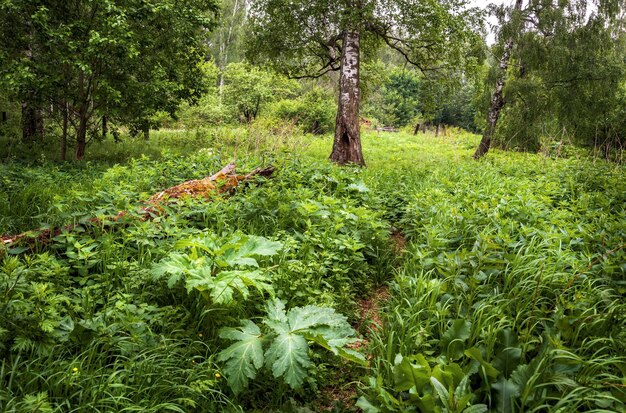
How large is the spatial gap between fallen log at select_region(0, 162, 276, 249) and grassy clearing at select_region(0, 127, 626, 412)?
6.3 inches

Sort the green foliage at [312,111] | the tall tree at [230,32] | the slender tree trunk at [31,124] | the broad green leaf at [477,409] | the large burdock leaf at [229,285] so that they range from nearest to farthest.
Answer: the broad green leaf at [477,409], the large burdock leaf at [229,285], the slender tree trunk at [31,124], the green foliage at [312,111], the tall tree at [230,32]

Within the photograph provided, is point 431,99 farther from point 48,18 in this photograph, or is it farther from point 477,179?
point 48,18

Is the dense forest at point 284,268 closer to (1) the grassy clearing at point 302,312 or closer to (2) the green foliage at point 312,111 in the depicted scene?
(1) the grassy clearing at point 302,312

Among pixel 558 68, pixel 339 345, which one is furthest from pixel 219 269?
pixel 558 68

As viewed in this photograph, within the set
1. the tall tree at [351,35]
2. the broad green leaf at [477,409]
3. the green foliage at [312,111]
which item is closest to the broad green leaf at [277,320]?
the broad green leaf at [477,409]

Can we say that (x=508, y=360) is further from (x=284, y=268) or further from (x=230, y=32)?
(x=230, y=32)

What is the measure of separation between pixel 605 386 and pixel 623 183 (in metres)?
5.69

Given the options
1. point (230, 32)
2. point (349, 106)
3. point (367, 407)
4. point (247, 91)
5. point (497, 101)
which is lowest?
point (367, 407)

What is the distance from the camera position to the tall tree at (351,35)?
9.74m

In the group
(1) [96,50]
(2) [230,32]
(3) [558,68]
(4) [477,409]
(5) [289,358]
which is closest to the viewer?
(4) [477,409]

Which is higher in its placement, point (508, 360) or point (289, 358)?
point (508, 360)

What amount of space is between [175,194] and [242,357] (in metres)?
3.19

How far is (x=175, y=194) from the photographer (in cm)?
472

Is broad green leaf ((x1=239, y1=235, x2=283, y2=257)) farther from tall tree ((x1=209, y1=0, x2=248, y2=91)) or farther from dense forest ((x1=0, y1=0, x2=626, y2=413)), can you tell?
tall tree ((x1=209, y1=0, x2=248, y2=91))
